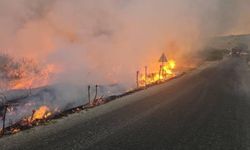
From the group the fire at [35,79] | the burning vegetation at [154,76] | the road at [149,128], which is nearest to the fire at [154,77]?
the burning vegetation at [154,76]

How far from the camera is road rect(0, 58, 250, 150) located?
11.4 meters

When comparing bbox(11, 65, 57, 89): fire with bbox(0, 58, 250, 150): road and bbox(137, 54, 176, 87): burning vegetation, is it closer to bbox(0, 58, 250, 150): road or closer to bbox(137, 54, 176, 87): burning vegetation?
bbox(0, 58, 250, 150): road

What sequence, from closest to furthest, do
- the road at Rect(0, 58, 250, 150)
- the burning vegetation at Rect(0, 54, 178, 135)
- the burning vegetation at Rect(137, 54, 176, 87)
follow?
the road at Rect(0, 58, 250, 150) → the burning vegetation at Rect(0, 54, 178, 135) → the burning vegetation at Rect(137, 54, 176, 87)

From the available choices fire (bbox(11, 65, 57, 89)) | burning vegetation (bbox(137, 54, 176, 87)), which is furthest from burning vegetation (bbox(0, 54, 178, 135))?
burning vegetation (bbox(137, 54, 176, 87))

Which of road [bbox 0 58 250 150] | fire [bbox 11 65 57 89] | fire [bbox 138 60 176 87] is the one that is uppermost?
fire [bbox 11 65 57 89]

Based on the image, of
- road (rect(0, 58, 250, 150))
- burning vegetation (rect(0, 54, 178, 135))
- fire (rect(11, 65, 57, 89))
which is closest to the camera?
road (rect(0, 58, 250, 150))

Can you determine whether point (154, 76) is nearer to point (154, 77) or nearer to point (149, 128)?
point (154, 77)

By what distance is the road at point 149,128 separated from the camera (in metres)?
11.4

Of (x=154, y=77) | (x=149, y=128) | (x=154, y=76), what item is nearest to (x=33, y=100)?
(x=149, y=128)

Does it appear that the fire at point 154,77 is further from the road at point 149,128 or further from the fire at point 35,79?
the road at point 149,128

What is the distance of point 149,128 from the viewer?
44.8 ft

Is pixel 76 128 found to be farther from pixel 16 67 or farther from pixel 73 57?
pixel 73 57

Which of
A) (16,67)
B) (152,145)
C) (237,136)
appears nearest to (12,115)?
(16,67)

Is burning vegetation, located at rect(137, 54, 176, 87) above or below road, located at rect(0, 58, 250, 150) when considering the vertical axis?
below
